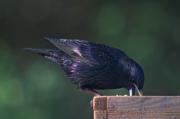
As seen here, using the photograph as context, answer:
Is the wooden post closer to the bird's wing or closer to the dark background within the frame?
the bird's wing

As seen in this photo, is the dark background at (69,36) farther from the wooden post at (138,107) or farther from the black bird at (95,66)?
the wooden post at (138,107)

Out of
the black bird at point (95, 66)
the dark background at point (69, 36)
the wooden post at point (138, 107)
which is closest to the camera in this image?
the wooden post at point (138, 107)

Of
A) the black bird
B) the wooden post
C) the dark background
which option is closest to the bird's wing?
the black bird

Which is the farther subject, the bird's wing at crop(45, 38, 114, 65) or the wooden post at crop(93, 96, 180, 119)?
the bird's wing at crop(45, 38, 114, 65)

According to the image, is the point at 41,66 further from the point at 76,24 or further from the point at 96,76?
the point at 96,76

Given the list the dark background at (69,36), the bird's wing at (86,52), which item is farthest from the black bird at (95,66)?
the dark background at (69,36)
